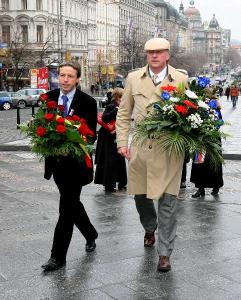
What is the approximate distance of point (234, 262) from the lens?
5.87 m

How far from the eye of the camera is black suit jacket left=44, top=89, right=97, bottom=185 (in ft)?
18.3

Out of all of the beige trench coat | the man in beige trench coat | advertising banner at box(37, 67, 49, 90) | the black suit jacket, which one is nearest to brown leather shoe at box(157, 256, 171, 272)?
the man in beige trench coat

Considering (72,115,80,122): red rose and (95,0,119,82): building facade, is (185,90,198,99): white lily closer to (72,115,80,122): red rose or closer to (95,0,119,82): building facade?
(72,115,80,122): red rose

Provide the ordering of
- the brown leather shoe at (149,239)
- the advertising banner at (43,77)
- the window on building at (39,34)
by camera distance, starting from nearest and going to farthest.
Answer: the brown leather shoe at (149,239) → the advertising banner at (43,77) → the window on building at (39,34)

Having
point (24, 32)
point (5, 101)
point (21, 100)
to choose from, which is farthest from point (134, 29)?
point (5, 101)

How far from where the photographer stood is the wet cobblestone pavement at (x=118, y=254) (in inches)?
→ 201

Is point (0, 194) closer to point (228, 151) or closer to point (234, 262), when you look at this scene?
point (234, 262)

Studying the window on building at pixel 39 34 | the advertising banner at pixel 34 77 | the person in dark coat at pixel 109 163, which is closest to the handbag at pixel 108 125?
the person in dark coat at pixel 109 163

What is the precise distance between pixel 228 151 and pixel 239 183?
4.06 m

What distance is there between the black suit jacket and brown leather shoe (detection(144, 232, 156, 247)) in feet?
3.28

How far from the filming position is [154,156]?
18.1ft

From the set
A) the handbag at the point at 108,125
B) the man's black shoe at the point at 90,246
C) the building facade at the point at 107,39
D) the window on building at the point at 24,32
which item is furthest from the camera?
the building facade at the point at 107,39

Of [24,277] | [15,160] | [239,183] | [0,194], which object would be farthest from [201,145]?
[15,160]

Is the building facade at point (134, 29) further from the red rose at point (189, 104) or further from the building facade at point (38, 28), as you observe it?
the red rose at point (189, 104)
